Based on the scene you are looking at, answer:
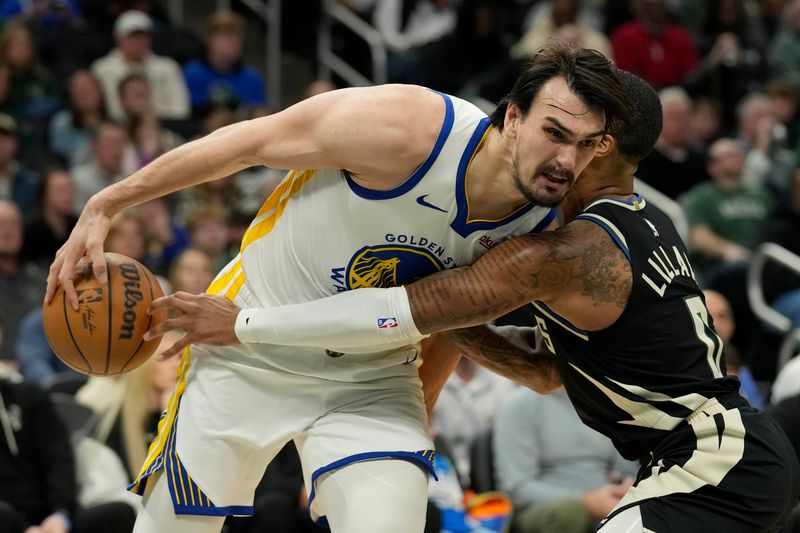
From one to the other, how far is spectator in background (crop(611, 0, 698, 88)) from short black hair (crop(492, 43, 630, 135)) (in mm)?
8032

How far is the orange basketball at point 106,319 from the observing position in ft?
13.6

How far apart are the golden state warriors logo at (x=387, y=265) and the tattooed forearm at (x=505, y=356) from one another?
1.34 ft

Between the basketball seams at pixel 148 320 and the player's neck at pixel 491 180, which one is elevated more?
the player's neck at pixel 491 180

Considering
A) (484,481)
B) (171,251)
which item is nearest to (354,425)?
(484,481)

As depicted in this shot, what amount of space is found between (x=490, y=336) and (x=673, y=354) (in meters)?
0.80

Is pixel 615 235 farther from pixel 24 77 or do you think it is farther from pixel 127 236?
pixel 24 77

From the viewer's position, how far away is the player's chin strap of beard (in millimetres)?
4004

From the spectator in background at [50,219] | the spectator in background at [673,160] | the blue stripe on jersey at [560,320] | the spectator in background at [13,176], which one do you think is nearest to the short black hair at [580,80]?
the blue stripe on jersey at [560,320]

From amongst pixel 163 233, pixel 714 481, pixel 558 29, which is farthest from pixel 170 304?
pixel 558 29

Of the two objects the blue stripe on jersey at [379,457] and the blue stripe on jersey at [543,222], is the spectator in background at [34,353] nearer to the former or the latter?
the blue stripe on jersey at [379,457]

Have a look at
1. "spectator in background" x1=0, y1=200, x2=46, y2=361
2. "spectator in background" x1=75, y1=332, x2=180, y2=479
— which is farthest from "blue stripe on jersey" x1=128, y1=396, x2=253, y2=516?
"spectator in background" x1=0, y1=200, x2=46, y2=361

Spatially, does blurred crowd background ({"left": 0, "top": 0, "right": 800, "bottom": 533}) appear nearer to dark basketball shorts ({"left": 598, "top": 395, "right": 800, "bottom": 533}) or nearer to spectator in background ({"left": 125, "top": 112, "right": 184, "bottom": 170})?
spectator in background ({"left": 125, "top": 112, "right": 184, "bottom": 170})

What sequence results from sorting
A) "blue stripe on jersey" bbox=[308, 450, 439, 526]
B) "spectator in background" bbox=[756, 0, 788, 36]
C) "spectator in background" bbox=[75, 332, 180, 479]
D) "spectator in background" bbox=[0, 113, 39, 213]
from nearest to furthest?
"blue stripe on jersey" bbox=[308, 450, 439, 526] → "spectator in background" bbox=[75, 332, 180, 479] → "spectator in background" bbox=[0, 113, 39, 213] → "spectator in background" bbox=[756, 0, 788, 36]

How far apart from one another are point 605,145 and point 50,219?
550 centimetres
